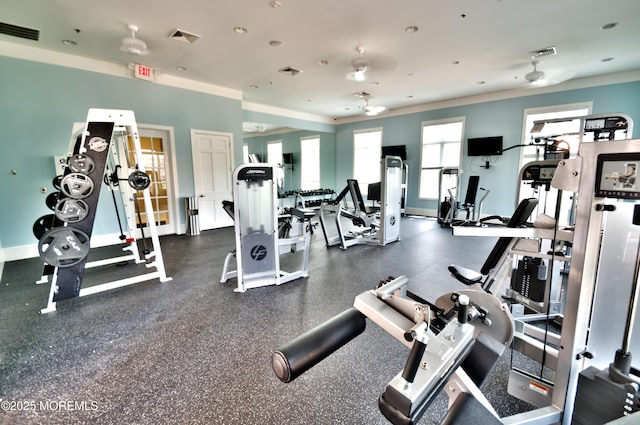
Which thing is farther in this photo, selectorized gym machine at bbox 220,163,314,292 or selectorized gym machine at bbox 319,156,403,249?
selectorized gym machine at bbox 319,156,403,249

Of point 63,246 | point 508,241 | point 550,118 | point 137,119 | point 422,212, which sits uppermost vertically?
point 550,118

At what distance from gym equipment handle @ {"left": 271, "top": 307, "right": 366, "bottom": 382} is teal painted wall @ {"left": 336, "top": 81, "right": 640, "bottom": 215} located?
786cm

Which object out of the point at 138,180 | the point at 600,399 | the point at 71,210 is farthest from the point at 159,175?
the point at 600,399

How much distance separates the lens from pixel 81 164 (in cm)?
283

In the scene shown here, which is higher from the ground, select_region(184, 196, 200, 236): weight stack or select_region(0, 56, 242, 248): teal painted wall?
select_region(0, 56, 242, 248): teal painted wall

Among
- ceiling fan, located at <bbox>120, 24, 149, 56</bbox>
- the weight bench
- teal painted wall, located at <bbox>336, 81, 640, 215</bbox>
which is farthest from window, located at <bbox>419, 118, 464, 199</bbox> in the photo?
ceiling fan, located at <bbox>120, 24, 149, 56</bbox>

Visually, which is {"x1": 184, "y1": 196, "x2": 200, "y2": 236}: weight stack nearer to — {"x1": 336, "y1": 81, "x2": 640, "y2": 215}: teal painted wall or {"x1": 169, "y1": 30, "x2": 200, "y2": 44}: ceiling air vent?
{"x1": 169, "y1": 30, "x2": 200, "y2": 44}: ceiling air vent

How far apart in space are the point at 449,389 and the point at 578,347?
0.77 metres

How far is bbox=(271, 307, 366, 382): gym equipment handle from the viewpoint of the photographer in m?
0.63

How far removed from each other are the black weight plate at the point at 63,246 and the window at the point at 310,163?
843 cm

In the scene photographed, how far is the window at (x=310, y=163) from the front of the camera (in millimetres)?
10617

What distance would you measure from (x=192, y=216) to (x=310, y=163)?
5.74 meters

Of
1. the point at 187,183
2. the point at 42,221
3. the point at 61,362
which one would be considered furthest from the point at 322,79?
the point at 61,362

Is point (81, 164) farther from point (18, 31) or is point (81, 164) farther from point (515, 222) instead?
point (515, 222)
